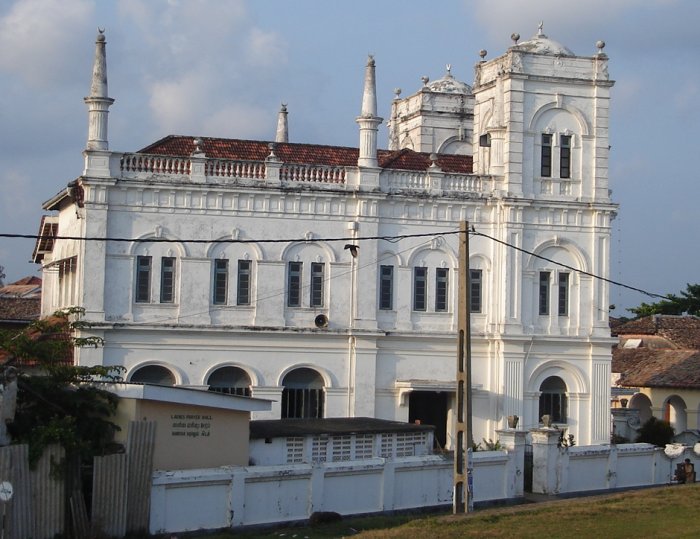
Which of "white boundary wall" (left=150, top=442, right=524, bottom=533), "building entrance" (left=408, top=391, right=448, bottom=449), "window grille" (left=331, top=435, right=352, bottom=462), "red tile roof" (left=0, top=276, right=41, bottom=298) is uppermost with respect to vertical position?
"red tile roof" (left=0, top=276, right=41, bottom=298)

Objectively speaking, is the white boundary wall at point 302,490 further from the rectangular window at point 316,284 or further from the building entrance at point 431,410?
the rectangular window at point 316,284

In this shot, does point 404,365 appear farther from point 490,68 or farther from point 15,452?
point 15,452

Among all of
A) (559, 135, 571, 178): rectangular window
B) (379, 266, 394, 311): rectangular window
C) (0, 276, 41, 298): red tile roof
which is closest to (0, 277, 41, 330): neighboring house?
(0, 276, 41, 298): red tile roof

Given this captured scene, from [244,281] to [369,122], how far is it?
6175 millimetres

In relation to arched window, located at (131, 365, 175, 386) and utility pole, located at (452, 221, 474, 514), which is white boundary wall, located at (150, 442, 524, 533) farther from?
arched window, located at (131, 365, 175, 386)

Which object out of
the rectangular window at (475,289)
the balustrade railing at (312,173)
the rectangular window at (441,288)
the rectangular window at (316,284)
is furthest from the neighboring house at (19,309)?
the rectangular window at (475,289)

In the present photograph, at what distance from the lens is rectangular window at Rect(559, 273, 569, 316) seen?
4219 cm

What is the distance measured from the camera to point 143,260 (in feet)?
126

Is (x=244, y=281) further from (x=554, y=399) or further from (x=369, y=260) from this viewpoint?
(x=554, y=399)

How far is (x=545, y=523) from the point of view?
81.4ft

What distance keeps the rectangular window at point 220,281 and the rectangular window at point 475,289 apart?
7.60 m

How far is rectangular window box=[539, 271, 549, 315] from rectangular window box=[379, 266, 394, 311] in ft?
16.1

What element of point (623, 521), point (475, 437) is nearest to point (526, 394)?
point (475, 437)

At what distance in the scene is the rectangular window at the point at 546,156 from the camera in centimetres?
Result: 4231
